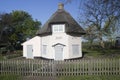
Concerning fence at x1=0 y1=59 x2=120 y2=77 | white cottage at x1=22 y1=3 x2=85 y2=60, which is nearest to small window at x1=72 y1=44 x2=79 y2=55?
white cottage at x1=22 y1=3 x2=85 y2=60

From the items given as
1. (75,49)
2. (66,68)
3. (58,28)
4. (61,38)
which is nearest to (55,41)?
(61,38)

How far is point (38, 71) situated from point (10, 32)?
159ft

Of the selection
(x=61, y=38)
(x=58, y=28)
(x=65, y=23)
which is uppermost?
(x=65, y=23)

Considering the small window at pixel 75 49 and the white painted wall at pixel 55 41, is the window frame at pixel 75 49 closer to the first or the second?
the small window at pixel 75 49

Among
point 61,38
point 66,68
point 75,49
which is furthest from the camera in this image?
point 75,49

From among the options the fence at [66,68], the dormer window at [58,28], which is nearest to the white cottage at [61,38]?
the dormer window at [58,28]

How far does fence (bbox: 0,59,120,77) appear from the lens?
16.0 meters

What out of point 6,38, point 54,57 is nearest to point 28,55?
point 54,57

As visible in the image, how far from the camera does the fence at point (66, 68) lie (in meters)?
16.0

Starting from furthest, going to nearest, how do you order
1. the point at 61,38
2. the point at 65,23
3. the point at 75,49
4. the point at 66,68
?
the point at 75,49, the point at 65,23, the point at 61,38, the point at 66,68

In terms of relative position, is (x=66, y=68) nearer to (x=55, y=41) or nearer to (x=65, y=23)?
(x=55, y=41)

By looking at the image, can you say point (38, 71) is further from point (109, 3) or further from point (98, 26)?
point (98, 26)

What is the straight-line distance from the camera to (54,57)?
103ft

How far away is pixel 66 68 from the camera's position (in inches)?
631
